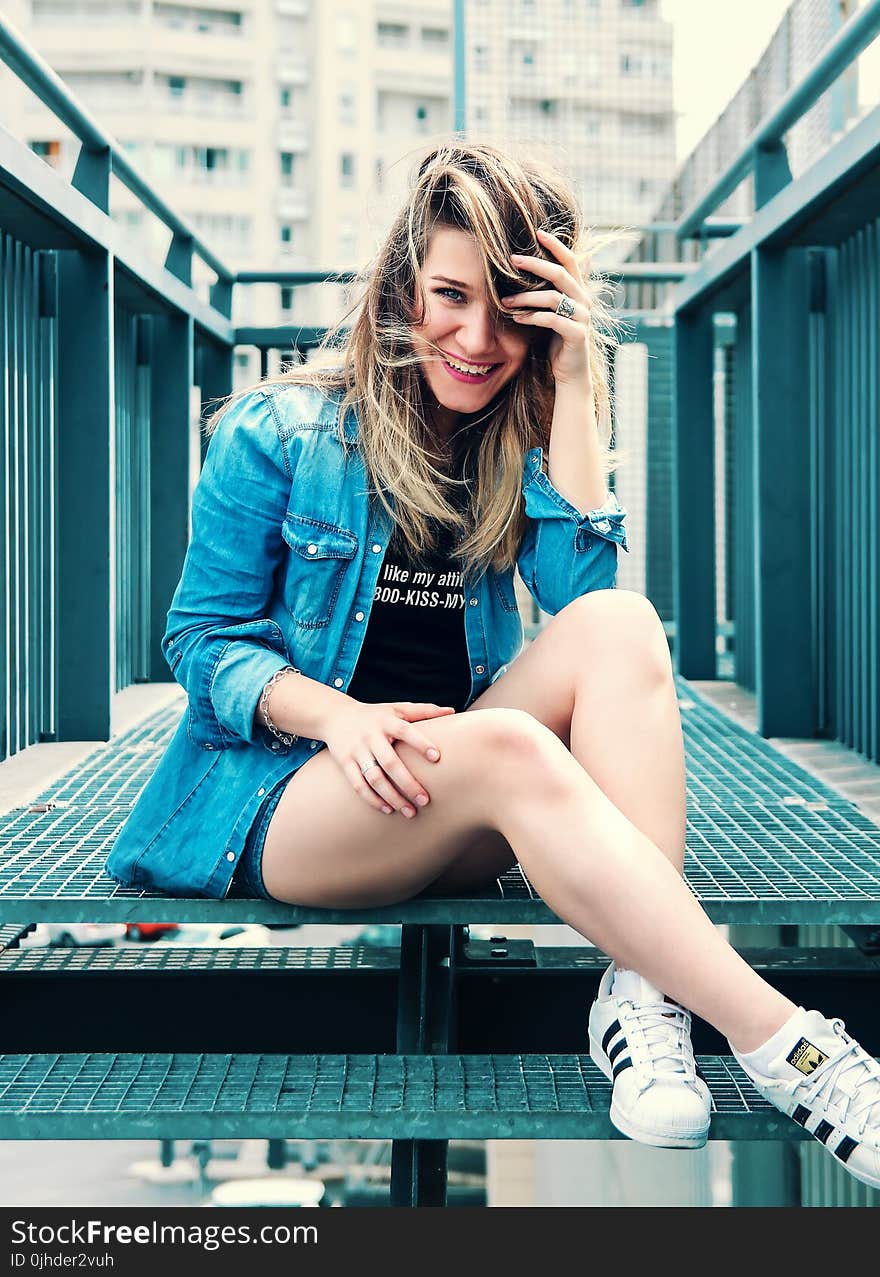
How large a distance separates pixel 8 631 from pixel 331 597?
1618 mm

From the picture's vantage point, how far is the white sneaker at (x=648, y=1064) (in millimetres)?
1326

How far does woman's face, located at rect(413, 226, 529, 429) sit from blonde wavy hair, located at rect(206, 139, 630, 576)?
14 millimetres

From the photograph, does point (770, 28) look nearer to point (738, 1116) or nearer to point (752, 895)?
point (752, 895)

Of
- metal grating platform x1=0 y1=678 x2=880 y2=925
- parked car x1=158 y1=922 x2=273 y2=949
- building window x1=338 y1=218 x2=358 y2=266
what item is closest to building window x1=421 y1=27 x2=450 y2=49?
building window x1=338 y1=218 x2=358 y2=266

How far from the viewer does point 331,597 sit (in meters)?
1.67

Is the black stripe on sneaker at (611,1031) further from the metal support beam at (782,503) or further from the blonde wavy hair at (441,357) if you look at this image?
the metal support beam at (782,503)

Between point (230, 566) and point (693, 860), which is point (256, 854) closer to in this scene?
point (230, 566)

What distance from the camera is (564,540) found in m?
1.79

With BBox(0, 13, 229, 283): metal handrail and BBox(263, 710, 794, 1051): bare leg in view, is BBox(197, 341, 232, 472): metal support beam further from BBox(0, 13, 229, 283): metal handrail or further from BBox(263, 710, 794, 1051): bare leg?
BBox(263, 710, 794, 1051): bare leg

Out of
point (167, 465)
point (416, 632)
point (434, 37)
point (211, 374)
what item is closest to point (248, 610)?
point (416, 632)

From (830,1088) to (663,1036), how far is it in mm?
179

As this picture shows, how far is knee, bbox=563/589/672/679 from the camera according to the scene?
5.29 ft

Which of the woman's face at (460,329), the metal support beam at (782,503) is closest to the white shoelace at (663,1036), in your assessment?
the woman's face at (460,329)

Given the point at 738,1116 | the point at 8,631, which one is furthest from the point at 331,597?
the point at 8,631
